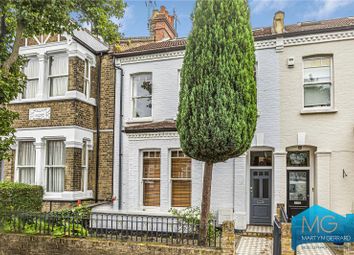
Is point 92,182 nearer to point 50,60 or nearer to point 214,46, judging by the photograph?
point 50,60

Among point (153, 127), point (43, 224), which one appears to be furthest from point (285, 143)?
point (43, 224)

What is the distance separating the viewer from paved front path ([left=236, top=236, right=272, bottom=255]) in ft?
31.6

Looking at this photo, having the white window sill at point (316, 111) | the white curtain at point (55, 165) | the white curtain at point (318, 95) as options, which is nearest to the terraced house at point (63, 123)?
the white curtain at point (55, 165)

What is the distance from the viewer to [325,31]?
12.3m

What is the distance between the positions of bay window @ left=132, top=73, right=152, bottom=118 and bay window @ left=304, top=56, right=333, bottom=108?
252 inches

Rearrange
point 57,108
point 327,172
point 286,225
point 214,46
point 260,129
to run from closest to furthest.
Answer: point 286,225
point 214,46
point 327,172
point 260,129
point 57,108

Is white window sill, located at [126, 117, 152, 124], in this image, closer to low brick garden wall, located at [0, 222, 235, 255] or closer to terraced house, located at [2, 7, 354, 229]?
terraced house, located at [2, 7, 354, 229]

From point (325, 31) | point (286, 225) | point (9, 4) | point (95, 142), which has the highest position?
point (325, 31)

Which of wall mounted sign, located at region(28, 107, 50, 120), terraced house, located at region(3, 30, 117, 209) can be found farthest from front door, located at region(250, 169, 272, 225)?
wall mounted sign, located at region(28, 107, 50, 120)

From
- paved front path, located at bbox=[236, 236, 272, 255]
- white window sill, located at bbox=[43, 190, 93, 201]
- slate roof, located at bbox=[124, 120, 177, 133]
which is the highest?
slate roof, located at bbox=[124, 120, 177, 133]

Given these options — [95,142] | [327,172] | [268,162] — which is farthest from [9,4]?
[327,172]

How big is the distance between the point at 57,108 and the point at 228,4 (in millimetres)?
8500

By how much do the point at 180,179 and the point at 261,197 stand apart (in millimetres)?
3205

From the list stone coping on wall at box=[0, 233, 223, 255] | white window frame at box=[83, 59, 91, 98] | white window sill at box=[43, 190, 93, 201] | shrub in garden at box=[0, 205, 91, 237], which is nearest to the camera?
stone coping on wall at box=[0, 233, 223, 255]
